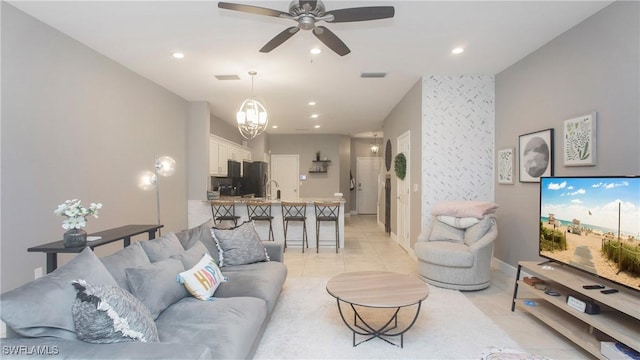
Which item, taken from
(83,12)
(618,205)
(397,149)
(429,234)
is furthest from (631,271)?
(83,12)

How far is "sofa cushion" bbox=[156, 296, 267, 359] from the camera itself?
1.72 meters

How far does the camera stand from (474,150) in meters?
4.52

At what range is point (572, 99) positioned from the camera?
10.2ft

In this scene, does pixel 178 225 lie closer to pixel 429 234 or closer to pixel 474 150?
pixel 429 234

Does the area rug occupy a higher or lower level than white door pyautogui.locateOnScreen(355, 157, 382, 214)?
lower

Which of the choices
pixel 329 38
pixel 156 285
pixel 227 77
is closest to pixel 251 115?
pixel 227 77

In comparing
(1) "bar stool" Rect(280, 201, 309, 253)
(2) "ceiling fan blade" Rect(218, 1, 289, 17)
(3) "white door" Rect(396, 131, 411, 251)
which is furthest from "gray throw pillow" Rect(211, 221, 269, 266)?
(3) "white door" Rect(396, 131, 411, 251)

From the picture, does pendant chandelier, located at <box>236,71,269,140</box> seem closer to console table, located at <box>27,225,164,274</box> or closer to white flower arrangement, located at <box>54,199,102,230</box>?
console table, located at <box>27,225,164,274</box>

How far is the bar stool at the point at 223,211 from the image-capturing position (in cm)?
559

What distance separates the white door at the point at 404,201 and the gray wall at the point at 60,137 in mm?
4178

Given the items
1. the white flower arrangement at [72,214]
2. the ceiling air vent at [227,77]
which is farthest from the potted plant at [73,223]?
the ceiling air vent at [227,77]

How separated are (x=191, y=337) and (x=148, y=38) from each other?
3054 mm

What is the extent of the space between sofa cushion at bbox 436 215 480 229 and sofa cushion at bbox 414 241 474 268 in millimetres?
241

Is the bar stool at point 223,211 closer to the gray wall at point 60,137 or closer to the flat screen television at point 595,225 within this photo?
the gray wall at point 60,137
